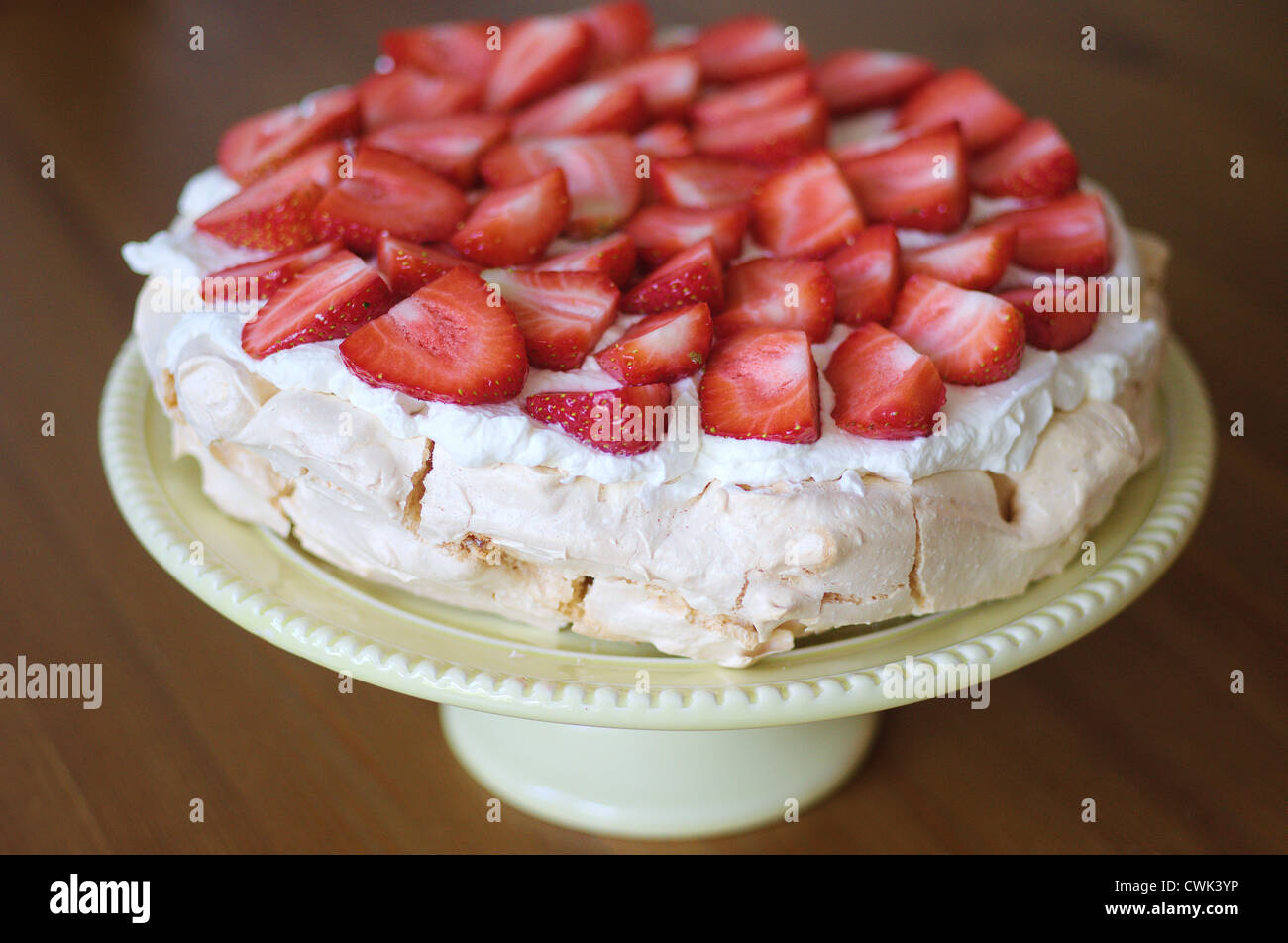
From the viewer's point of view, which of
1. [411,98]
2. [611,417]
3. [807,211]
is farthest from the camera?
[411,98]

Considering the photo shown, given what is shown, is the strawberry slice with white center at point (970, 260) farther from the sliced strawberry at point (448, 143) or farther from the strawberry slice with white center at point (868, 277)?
the sliced strawberry at point (448, 143)

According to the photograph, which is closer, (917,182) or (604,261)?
(604,261)

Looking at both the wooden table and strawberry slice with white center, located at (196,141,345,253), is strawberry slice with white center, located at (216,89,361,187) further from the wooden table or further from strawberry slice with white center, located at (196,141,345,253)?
the wooden table

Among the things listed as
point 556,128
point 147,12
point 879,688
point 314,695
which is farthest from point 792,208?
point 147,12

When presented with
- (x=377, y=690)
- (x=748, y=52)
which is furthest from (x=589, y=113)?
(x=377, y=690)

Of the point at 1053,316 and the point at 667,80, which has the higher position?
the point at 667,80

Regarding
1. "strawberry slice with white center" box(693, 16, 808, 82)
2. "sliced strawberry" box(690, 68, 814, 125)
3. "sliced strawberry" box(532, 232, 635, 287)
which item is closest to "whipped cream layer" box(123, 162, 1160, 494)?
"sliced strawberry" box(532, 232, 635, 287)

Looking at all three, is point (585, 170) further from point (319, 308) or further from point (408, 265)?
point (319, 308)

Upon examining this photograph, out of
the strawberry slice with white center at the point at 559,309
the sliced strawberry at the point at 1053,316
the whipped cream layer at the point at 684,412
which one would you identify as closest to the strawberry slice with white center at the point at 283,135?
the whipped cream layer at the point at 684,412
